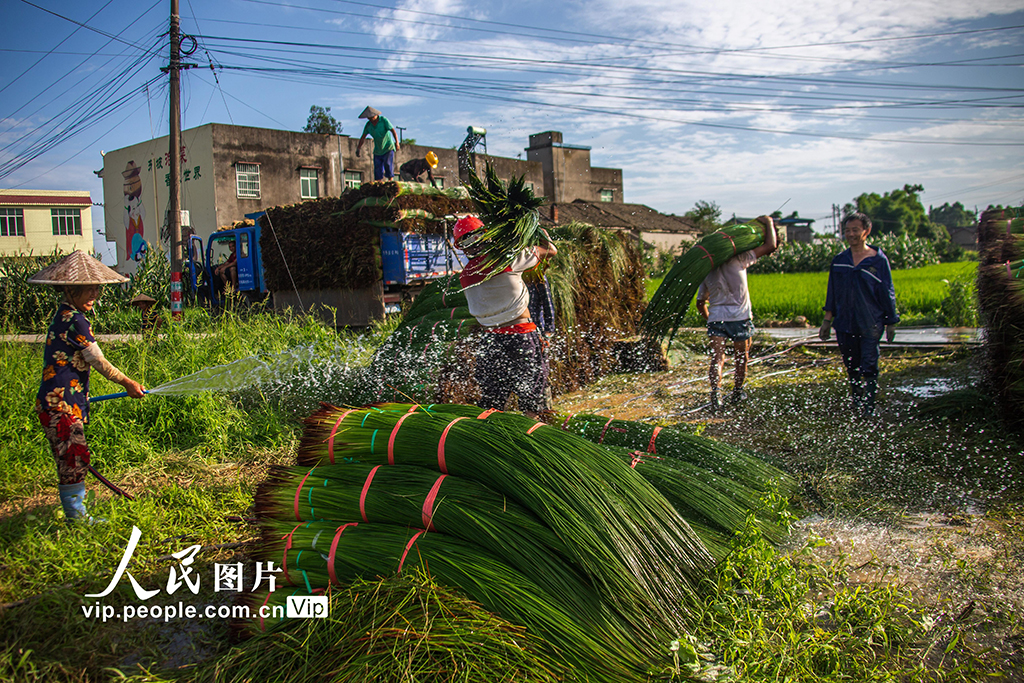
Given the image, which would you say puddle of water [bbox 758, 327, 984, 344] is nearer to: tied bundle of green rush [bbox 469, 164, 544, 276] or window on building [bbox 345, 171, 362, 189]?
tied bundle of green rush [bbox 469, 164, 544, 276]

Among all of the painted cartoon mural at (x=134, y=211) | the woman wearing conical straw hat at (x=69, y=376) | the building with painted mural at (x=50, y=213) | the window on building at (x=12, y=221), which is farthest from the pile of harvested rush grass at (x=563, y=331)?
the building with painted mural at (x=50, y=213)

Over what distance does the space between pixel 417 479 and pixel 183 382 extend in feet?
12.2

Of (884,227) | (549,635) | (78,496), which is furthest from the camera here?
(884,227)

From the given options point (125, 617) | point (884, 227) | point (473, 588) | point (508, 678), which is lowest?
point (125, 617)

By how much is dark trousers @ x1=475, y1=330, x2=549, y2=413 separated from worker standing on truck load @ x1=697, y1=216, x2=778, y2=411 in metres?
2.16

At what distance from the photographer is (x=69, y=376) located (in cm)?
336

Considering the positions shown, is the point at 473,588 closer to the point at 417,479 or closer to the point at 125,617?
the point at 417,479

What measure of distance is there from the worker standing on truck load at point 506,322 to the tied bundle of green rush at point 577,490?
4.70ft

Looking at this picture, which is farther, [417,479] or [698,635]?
[417,479]

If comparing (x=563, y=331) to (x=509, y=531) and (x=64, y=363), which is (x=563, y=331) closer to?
(x=64, y=363)

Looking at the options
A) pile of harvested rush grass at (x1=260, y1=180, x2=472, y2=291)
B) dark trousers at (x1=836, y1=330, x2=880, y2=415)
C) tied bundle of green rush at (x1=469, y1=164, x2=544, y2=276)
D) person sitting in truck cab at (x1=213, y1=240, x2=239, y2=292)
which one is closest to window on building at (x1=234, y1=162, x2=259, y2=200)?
person sitting in truck cab at (x1=213, y1=240, x2=239, y2=292)

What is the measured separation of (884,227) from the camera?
196 ft

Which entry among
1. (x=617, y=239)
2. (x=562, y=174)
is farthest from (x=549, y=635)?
(x=562, y=174)

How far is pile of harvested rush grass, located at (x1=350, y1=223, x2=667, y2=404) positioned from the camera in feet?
17.0
